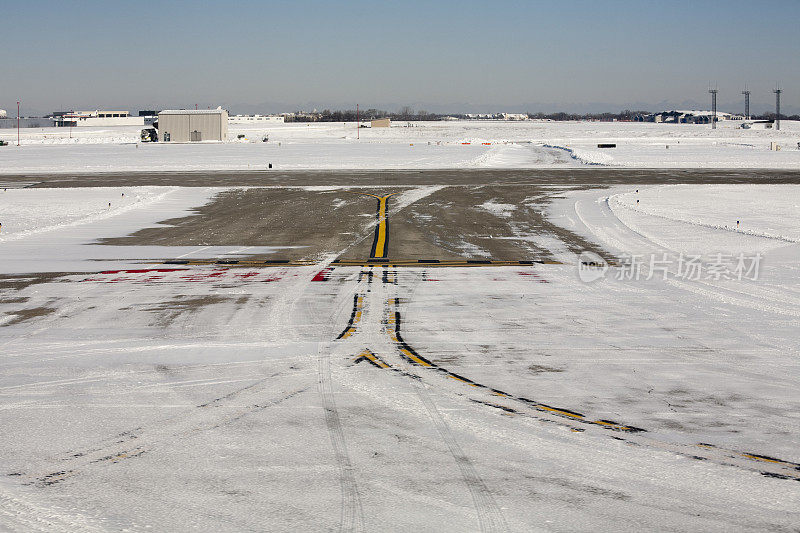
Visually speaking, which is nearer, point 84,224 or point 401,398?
point 401,398

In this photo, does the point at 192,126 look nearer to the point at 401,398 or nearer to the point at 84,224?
the point at 84,224

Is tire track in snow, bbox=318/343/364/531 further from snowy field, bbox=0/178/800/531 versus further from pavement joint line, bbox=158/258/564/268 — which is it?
pavement joint line, bbox=158/258/564/268

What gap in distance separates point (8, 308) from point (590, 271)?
1202 centimetres

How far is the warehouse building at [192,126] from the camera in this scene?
11181 cm

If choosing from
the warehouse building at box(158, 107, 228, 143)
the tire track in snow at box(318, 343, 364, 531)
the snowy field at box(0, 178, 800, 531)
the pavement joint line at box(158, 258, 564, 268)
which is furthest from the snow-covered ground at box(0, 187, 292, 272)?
the warehouse building at box(158, 107, 228, 143)

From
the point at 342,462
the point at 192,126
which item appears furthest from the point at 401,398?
the point at 192,126

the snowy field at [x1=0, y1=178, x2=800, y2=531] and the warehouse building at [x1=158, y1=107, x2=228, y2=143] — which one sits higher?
the warehouse building at [x1=158, y1=107, x2=228, y2=143]

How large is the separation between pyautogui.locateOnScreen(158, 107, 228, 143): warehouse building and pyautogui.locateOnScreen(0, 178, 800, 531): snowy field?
A: 9890 cm

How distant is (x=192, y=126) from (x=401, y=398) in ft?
365

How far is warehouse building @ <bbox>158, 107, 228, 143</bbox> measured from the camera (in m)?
112

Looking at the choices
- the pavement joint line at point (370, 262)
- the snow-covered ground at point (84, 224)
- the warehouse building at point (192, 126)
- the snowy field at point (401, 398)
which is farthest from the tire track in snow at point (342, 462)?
the warehouse building at point (192, 126)

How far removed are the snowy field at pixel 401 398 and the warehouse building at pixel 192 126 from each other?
324ft

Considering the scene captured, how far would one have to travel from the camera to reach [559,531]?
5523 millimetres

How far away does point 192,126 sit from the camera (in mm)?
112938
